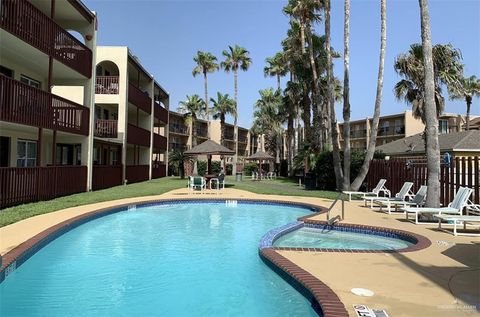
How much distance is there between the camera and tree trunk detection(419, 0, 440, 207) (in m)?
10.7

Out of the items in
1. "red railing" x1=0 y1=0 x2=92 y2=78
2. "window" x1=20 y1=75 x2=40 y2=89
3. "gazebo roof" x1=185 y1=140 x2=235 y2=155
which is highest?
"red railing" x1=0 y1=0 x2=92 y2=78

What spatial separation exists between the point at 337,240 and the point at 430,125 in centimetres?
484

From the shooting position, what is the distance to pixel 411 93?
67.7 ft

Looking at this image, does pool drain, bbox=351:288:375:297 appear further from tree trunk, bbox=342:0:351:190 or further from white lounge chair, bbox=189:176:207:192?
white lounge chair, bbox=189:176:207:192

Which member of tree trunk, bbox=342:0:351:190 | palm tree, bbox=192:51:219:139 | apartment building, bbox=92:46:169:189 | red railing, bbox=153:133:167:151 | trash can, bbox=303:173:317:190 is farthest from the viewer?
palm tree, bbox=192:51:219:139

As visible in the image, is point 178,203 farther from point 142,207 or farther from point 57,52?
point 57,52

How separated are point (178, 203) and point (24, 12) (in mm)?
9122

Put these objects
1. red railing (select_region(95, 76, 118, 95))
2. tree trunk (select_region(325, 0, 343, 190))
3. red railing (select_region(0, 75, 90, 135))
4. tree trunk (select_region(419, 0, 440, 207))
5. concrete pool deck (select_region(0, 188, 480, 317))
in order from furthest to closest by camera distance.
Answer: red railing (select_region(95, 76, 118, 95)) → tree trunk (select_region(325, 0, 343, 190)) → red railing (select_region(0, 75, 90, 135)) → tree trunk (select_region(419, 0, 440, 207)) → concrete pool deck (select_region(0, 188, 480, 317))

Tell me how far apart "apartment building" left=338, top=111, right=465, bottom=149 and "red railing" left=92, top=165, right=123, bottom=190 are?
36508 mm

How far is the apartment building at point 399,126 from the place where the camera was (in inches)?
1945

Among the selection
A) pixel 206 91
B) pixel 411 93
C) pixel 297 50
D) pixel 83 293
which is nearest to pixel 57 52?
pixel 83 293

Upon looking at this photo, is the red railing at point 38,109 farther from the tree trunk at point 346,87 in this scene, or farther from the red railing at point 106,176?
the tree trunk at point 346,87

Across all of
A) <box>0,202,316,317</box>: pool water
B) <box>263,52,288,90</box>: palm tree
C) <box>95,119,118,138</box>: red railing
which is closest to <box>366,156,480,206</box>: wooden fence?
<box>0,202,316,317</box>: pool water

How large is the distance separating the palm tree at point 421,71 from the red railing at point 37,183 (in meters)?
17.3
